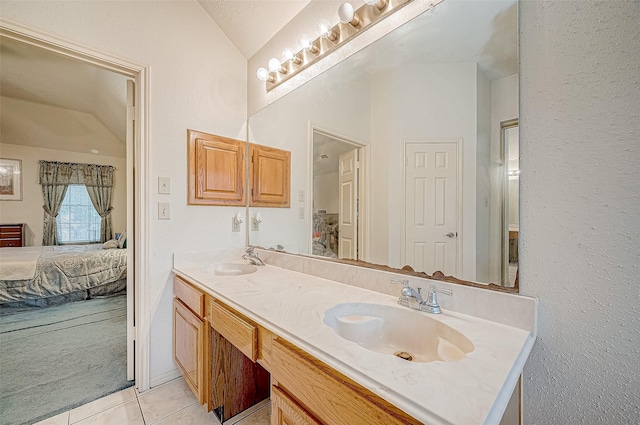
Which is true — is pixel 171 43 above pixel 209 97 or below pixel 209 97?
above

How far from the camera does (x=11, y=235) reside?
4531mm

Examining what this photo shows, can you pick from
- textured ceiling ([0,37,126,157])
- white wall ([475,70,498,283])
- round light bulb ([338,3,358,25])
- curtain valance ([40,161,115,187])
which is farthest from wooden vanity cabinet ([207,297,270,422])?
curtain valance ([40,161,115,187])

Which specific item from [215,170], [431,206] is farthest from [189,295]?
[431,206]

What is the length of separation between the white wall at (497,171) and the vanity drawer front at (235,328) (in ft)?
2.81

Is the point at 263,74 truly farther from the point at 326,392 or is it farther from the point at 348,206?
the point at 326,392

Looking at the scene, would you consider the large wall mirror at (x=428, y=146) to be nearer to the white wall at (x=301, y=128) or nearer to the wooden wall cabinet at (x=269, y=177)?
the white wall at (x=301, y=128)

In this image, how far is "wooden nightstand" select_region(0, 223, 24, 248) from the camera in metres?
4.47

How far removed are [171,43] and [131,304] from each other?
66.3 inches

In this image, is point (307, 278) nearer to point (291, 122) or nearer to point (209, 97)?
point (291, 122)

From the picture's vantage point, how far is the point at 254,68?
2.02 m

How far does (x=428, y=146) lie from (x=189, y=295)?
55.9 inches

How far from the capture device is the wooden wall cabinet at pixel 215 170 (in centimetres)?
179

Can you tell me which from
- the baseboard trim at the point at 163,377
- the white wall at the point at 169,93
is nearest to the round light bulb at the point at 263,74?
the white wall at the point at 169,93

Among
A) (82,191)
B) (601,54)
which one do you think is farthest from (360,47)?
(82,191)
